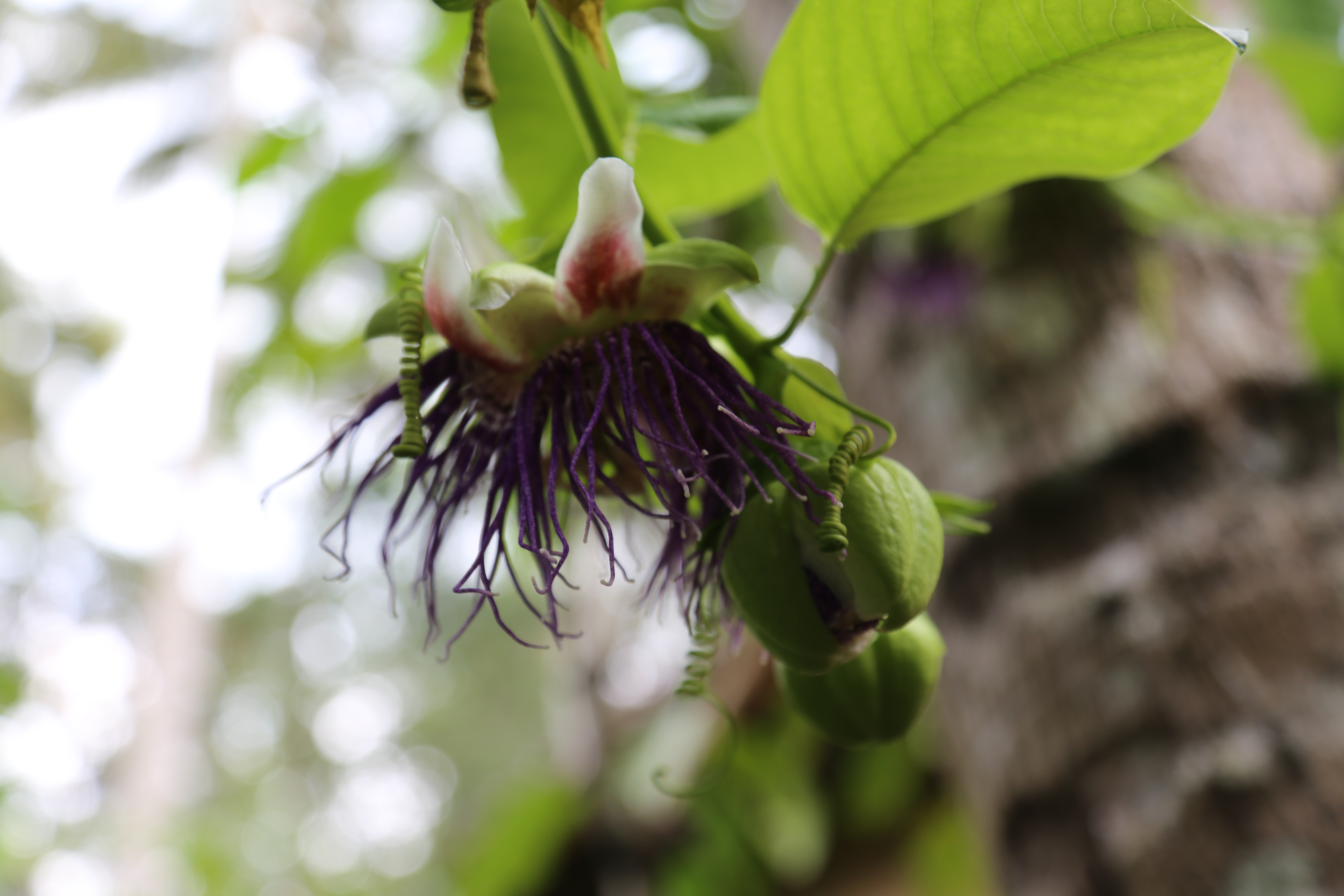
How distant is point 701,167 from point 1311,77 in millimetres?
1185

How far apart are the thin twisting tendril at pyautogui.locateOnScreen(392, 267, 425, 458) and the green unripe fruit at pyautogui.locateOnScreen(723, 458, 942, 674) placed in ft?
0.53

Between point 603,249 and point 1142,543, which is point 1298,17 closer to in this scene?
point 1142,543

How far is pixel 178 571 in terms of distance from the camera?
9.07 m

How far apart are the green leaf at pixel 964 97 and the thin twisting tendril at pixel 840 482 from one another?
0.17 m

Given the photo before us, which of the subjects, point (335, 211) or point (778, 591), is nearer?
point (778, 591)

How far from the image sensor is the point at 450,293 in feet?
1.54

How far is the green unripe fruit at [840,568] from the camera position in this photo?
0.44 meters

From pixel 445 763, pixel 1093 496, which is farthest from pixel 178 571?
pixel 1093 496

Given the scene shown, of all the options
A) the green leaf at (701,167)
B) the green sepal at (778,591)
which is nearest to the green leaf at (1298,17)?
the green leaf at (701,167)

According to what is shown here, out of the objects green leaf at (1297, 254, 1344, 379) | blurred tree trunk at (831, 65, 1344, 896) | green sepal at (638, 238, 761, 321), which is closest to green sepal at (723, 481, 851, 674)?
green sepal at (638, 238, 761, 321)

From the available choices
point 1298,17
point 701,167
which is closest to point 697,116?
point 701,167

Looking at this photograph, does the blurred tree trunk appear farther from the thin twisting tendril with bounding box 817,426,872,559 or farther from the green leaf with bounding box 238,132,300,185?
the green leaf with bounding box 238,132,300,185

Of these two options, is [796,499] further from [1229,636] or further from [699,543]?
[1229,636]

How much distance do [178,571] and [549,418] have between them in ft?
31.8
